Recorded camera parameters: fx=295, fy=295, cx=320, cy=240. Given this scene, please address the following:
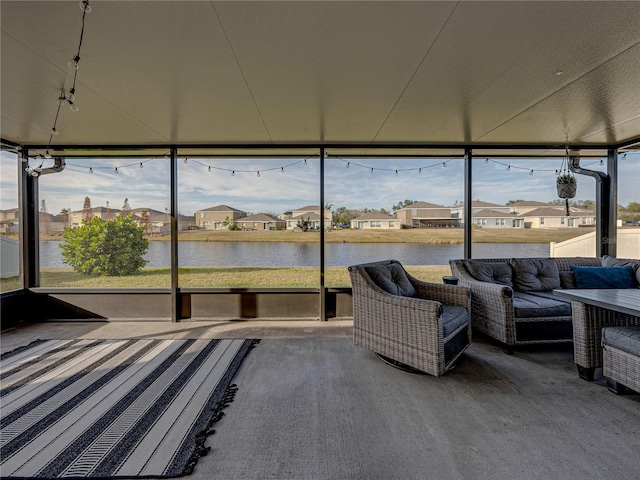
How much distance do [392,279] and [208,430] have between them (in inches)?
82.2

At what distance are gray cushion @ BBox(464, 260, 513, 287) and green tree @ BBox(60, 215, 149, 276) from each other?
4.52 m

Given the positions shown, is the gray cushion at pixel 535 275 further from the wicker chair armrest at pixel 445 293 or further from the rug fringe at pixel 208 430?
the rug fringe at pixel 208 430

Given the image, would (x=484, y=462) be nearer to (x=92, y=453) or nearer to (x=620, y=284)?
(x=92, y=453)

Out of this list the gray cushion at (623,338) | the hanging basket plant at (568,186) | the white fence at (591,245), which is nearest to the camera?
the gray cushion at (623,338)

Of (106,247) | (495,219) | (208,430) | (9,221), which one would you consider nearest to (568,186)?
(495,219)

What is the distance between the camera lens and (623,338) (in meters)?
2.12

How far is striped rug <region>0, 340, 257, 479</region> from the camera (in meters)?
1.58

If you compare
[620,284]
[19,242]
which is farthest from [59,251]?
[620,284]

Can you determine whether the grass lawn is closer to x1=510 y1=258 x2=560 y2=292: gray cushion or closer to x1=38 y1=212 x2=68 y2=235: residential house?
x1=38 y1=212 x2=68 y2=235: residential house

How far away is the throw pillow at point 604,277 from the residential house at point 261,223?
3.79m

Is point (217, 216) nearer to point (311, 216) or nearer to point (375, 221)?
point (311, 216)

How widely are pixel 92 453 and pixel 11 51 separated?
255 cm

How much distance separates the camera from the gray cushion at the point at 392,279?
293 centimetres

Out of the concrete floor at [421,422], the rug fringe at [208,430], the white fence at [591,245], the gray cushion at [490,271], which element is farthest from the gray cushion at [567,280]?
the rug fringe at [208,430]
